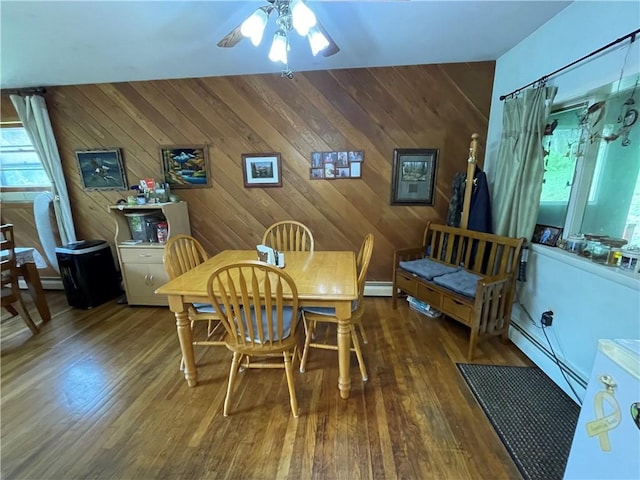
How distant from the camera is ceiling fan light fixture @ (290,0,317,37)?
124 cm

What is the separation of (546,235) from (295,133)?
2399 mm

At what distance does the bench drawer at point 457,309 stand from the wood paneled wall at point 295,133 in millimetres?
918

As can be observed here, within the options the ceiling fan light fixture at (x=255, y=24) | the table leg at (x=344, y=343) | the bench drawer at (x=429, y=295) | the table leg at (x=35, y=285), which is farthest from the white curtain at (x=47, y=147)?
the bench drawer at (x=429, y=295)

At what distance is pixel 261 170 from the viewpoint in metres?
2.91

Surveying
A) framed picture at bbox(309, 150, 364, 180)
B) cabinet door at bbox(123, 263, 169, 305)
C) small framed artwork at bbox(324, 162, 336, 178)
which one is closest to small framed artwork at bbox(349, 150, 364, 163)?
framed picture at bbox(309, 150, 364, 180)

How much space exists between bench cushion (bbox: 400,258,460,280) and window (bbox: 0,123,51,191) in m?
4.22

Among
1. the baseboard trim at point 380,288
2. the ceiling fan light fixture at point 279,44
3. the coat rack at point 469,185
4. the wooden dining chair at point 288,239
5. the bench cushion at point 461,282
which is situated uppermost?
the ceiling fan light fixture at point 279,44

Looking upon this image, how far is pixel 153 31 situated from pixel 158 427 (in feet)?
8.57

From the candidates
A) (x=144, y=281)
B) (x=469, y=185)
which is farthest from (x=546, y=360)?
(x=144, y=281)

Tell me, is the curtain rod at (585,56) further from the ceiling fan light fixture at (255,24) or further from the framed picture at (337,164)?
the ceiling fan light fixture at (255,24)

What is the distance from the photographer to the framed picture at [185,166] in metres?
2.94

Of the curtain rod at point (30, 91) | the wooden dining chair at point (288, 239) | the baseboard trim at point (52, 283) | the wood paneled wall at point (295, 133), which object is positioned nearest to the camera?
the wooden dining chair at point (288, 239)

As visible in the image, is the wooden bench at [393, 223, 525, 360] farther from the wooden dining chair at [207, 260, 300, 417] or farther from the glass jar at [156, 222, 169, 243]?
the glass jar at [156, 222, 169, 243]

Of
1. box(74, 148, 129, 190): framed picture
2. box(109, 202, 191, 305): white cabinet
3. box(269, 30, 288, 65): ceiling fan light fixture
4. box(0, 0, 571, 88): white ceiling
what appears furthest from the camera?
box(74, 148, 129, 190): framed picture
